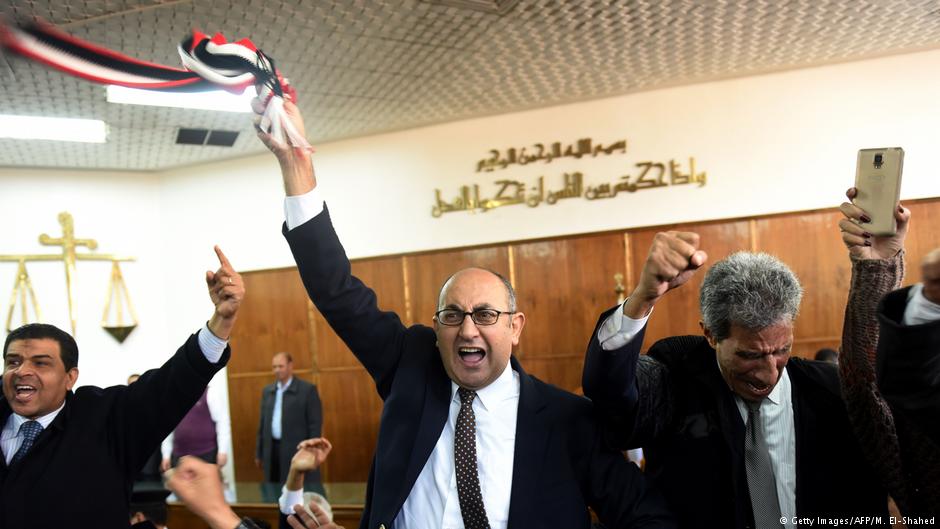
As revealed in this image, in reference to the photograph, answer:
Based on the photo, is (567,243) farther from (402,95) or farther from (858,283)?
(858,283)

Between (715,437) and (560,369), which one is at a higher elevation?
(715,437)

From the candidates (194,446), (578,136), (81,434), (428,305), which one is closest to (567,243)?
(578,136)

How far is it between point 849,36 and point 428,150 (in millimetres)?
3997

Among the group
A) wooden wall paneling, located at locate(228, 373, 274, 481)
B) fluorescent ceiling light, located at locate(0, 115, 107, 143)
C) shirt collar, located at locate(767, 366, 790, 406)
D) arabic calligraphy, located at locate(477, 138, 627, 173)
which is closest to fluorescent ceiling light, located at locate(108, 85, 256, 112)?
fluorescent ceiling light, located at locate(0, 115, 107, 143)

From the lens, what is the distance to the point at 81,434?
246 cm

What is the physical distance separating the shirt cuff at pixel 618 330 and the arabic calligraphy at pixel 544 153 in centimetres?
536

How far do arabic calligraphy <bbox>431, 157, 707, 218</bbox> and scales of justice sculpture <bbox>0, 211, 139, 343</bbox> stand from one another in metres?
3.85

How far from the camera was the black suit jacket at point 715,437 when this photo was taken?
1729 millimetres

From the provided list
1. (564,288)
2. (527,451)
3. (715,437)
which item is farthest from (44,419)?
(564,288)

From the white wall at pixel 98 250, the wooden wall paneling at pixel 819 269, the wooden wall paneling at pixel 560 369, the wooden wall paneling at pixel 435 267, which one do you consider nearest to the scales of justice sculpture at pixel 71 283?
the white wall at pixel 98 250

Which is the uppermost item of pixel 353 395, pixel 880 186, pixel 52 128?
pixel 52 128

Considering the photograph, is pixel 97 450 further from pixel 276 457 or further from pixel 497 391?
pixel 276 457

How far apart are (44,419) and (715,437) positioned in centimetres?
→ 230

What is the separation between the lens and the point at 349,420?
24.9 feet
